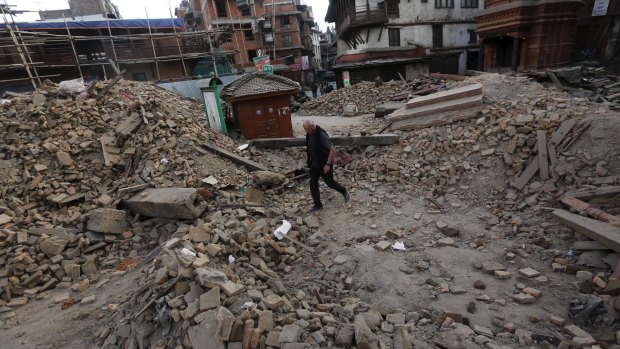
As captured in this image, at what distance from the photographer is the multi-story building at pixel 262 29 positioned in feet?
114

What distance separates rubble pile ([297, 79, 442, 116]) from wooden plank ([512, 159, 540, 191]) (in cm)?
902

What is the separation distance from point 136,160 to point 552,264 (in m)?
8.13

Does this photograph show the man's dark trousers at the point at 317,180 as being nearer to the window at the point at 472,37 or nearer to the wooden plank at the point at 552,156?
the wooden plank at the point at 552,156

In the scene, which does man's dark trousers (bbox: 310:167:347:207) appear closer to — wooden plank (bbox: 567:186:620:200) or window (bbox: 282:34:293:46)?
wooden plank (bbox: 567:186:620:200)

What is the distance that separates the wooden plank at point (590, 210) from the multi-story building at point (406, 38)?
869 inches

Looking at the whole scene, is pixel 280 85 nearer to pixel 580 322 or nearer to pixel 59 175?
pixel 59 175

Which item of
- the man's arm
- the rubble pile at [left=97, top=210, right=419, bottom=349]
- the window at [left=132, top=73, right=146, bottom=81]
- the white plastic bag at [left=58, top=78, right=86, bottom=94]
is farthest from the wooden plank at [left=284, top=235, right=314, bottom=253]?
the window at [left=132, top=73, right=146, bottom=81]

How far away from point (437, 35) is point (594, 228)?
95.5 ft

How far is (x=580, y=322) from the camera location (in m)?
3.40

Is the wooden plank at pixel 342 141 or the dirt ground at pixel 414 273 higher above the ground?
the wooden plank at pixel 342 141

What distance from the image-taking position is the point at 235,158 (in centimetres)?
795

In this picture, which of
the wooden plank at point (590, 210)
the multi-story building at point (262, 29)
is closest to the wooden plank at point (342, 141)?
the wooden plank at point (590, 210)

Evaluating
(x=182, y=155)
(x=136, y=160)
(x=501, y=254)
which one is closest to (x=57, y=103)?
(x=136, y=160)

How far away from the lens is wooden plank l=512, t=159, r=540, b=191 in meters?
6.01
